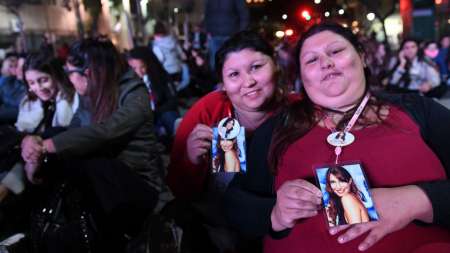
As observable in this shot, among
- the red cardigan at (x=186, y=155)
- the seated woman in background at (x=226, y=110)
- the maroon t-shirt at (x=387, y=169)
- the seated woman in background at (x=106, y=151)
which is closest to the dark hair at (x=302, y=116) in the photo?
the maroon t-shirt at (x=387, y=169)

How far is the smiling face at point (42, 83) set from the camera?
3885 mm

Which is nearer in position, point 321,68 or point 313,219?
point 313,219

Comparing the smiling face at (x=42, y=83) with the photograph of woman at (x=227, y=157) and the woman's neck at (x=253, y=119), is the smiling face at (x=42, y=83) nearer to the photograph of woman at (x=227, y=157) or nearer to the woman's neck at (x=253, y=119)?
the woman's neck at (x=253, y=119)

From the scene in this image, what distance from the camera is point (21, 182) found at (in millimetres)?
2645

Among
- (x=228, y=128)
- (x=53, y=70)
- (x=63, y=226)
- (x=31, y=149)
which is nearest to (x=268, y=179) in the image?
(x=228, y=128)

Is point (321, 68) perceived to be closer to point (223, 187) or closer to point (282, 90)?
point (282, 90)

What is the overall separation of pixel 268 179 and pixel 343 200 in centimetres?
53

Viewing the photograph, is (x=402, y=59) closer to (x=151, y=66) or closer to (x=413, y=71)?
(x=413, y=71)

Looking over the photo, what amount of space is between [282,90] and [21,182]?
4.93 ft

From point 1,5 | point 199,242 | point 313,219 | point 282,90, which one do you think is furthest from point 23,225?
point 1,5

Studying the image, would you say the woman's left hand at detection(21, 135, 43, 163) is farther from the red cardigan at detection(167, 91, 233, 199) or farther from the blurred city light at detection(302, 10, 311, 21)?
the blurred city light at detection(302, 10, 311, 21)

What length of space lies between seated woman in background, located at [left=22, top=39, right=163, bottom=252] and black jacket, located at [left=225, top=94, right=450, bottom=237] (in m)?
0.61

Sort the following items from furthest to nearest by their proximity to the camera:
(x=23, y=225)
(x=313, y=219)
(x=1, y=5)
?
1. (x=1, y=5)
2. (x=23, y=225)
3. (x=313, y=219)

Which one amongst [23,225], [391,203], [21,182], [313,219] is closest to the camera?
[391,203]
